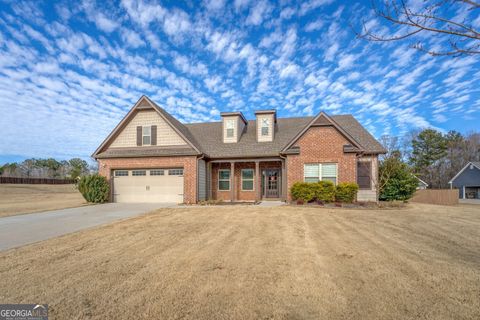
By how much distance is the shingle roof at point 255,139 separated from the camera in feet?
51.6

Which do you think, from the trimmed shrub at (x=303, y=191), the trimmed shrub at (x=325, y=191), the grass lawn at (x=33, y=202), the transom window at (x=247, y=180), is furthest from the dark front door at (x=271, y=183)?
the grass lawn at (x=33, y=202)

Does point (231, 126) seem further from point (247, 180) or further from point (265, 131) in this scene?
point (247, 180)

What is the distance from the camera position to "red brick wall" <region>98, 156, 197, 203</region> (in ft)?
49.4

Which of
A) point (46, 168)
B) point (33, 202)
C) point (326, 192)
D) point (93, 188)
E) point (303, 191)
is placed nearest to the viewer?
point (326, 192)

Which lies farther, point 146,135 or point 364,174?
point 146,135

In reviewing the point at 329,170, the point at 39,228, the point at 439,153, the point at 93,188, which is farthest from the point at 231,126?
the point at 439,153

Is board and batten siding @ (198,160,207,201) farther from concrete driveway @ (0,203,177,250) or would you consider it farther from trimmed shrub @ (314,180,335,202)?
trimmed shrub @ (314,180,335,202)

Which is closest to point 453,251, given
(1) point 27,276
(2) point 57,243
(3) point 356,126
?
(1) point 27,276

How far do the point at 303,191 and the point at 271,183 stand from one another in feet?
11.8

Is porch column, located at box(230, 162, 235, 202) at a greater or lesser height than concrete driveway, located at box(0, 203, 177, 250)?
greater

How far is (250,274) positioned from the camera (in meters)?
4.08

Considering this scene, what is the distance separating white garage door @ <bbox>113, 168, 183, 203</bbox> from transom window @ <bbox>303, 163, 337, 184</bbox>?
8.25 m

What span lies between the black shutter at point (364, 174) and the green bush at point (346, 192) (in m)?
1.73

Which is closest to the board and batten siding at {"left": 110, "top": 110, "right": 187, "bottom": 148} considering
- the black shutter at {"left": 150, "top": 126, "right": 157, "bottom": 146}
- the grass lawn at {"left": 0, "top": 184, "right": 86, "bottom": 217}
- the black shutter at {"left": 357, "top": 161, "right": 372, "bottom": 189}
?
the black shutter at {"left": 150, "top": 126, "right": 157, "bottom": 146}
